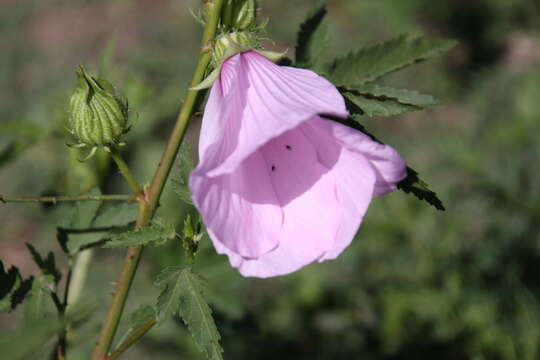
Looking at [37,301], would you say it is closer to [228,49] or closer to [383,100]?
[228,49]

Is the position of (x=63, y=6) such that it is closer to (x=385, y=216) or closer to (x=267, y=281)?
(x=267, y=281)

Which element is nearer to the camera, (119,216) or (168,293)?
(168,293)

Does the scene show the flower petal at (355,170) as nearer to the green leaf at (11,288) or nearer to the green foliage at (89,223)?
the green foliage at (89,223)

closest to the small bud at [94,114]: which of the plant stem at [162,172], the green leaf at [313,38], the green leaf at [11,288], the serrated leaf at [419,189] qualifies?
the plant stem at [162,172]

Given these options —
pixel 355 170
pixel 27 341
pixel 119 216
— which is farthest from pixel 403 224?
pixel 27 341

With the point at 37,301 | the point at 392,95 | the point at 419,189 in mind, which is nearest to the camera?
the point at 419,189

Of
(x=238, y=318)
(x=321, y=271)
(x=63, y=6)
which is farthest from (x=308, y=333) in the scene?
(x=63, y=6)
